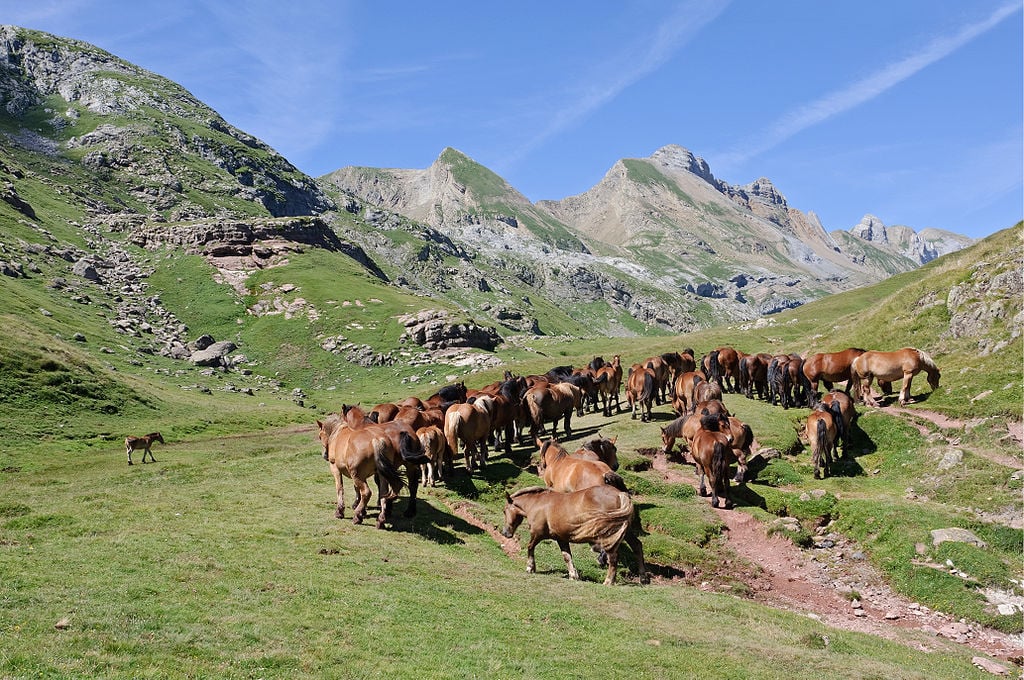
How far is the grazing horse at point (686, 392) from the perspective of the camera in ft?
93.5

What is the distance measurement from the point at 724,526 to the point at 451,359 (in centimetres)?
6407

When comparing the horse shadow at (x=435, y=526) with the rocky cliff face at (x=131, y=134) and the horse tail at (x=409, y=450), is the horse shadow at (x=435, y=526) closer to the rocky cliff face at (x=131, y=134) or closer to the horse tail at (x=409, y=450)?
the horse tail at (x=409, y=450)

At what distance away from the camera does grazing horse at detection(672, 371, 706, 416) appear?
2850 centimetres

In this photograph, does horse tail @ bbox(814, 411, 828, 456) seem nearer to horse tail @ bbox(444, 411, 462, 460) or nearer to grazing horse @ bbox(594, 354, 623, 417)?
horse tail @ bbox(444, 411, 462, 460)

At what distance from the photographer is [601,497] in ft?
43.3

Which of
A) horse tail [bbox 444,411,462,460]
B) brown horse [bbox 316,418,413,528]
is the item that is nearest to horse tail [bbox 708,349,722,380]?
horse tail [bbox 444,411,462,460]

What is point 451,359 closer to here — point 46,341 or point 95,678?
point 46,341

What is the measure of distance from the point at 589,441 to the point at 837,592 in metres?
9.40

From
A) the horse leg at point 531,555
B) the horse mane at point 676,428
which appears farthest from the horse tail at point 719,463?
the horse leg at point 531,555

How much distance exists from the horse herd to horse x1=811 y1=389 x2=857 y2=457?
5 cm

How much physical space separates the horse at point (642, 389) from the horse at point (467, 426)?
10.8m

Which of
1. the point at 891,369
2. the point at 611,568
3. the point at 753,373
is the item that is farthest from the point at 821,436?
the point at 753,373

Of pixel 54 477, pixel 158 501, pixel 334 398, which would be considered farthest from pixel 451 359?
pixel 158 501

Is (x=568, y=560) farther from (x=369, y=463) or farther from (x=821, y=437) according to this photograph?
(x=821, y=437)
